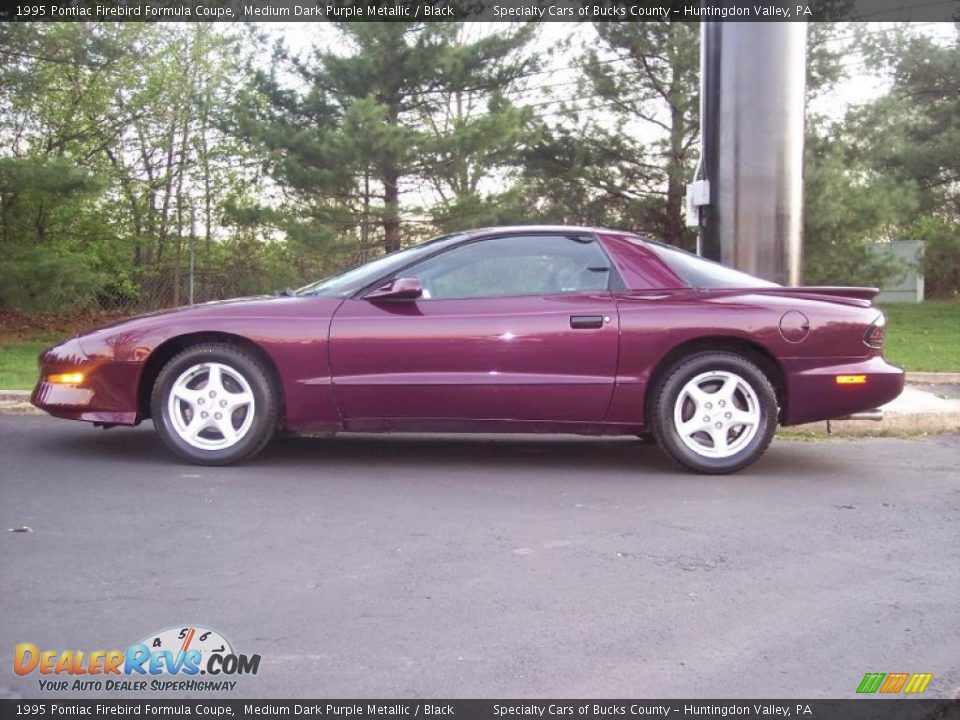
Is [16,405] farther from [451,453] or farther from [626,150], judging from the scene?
[626,150]

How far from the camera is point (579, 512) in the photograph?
4.41 metres

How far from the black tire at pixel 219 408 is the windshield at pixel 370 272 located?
59cm

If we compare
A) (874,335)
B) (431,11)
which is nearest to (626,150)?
(431,11)

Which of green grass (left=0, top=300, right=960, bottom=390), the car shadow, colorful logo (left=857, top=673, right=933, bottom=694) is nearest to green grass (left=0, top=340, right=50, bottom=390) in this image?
green grass (left=0, top=300, right=960, bottom=390)

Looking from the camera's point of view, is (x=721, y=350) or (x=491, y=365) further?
(x=721, y=350)

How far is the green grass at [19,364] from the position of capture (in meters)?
→ 8.62

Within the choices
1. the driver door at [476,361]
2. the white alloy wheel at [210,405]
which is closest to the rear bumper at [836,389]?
the driver door at [476,361]

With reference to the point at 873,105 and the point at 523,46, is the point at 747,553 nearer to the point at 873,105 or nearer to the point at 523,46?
the point at 523,46

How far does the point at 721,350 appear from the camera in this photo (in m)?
5.35

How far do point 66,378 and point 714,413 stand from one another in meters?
3.66

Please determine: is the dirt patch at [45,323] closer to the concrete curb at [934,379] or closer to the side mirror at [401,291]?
the side mirror at [401,291]

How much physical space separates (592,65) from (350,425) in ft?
45.9

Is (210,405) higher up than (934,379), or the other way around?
(210,405)

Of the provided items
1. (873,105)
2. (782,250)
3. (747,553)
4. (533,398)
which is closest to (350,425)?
(533,398)
